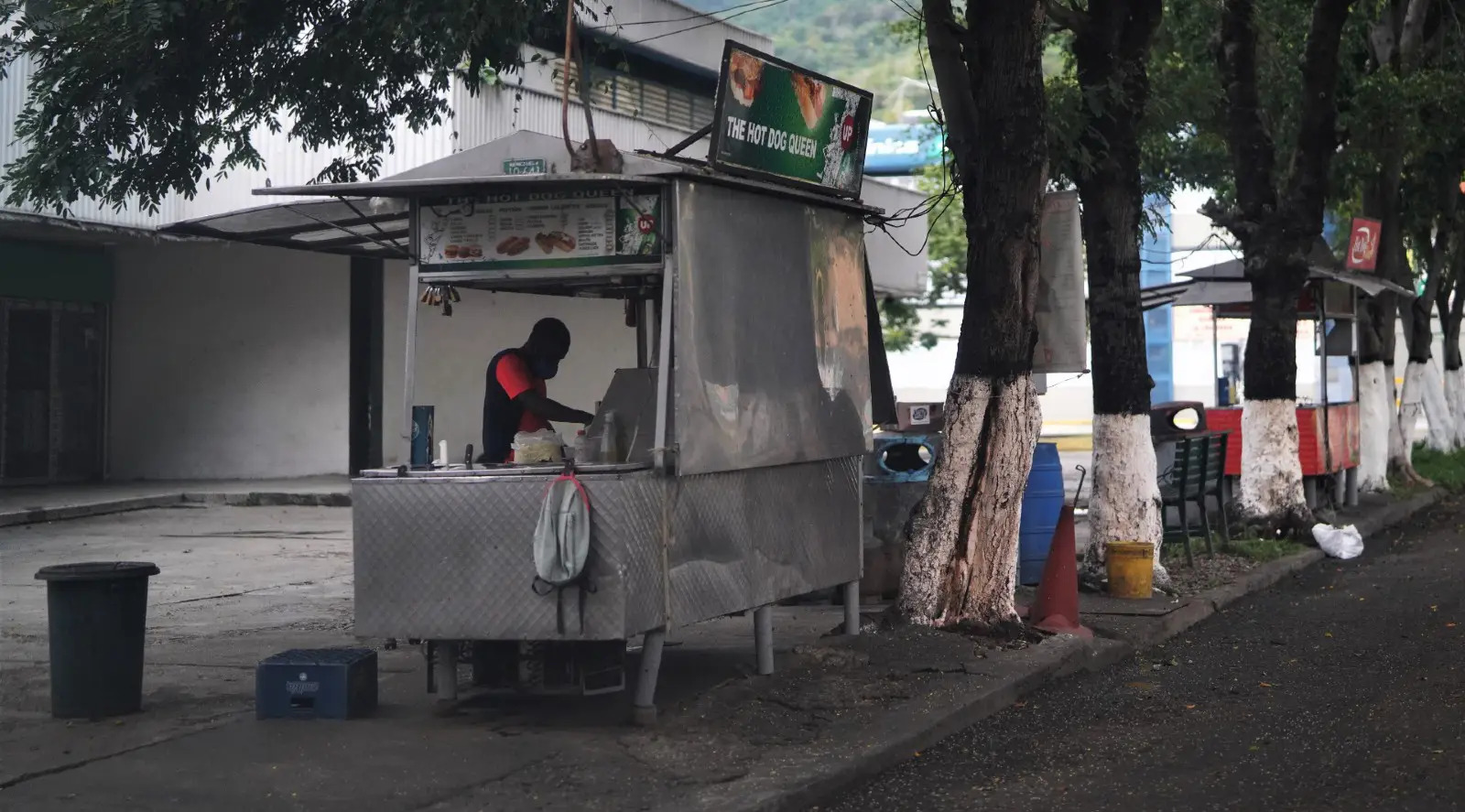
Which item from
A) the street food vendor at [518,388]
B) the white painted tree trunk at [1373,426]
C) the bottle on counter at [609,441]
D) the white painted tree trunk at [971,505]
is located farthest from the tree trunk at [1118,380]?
the white painted tree trunk at [1373,426]

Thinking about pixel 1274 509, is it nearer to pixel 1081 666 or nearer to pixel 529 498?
pixel 1081 666

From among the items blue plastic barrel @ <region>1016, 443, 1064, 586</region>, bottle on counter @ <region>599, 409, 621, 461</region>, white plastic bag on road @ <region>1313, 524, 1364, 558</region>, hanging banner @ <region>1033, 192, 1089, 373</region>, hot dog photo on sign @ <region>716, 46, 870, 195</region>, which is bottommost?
white plastic bag on road @ <region>1313, 524, 1364, 558</region>

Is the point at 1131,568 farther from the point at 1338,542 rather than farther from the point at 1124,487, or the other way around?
the point at 1338,542

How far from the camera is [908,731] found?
7.36 meters

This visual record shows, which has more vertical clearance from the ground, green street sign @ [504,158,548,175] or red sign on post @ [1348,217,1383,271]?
red sign on post @ [1348,217,1383,271]

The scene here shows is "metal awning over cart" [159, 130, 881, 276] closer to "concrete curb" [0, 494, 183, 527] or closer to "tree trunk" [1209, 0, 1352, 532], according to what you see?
"tree trunk" [1209, 0, 1352, 532]

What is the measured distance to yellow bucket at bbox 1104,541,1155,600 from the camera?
11953 mm

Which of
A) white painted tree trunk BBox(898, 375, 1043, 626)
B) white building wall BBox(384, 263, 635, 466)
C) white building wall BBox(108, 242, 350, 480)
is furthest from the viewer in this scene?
white building wall BBox(384, 263, 635, 466)

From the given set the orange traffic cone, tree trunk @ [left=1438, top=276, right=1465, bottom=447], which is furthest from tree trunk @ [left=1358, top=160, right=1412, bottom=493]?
the orange traffic cone

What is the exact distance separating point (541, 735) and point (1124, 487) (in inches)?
261

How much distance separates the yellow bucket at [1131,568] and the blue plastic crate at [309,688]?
21.1ft

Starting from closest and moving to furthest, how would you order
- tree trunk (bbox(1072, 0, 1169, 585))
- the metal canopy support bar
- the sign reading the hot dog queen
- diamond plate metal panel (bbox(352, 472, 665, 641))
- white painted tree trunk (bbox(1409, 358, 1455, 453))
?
diamond plate metal panel (bbox(352, 472, 665, 641)) → the sign reading the hot dog queen → the metal canopy support bar → tree trunk (bbox(1072, 0, 1169, 585)) → white painted tree trunk (bbox(1409, 358, 1455, 453))

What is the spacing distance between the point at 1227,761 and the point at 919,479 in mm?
4637

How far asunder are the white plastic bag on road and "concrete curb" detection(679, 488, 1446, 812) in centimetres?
444
